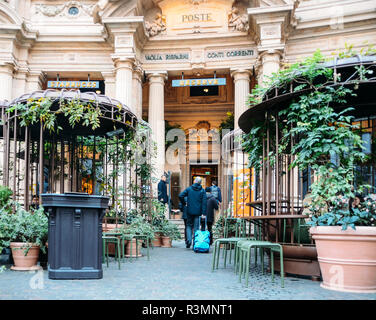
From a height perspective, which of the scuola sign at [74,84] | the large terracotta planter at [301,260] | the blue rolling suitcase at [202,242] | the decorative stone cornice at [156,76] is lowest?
the blue rolling suitcase at [202,242]

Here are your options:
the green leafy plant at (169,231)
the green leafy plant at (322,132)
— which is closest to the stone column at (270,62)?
the green leafy plant at (169,231)

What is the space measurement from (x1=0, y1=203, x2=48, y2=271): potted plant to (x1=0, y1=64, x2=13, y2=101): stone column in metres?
13.5

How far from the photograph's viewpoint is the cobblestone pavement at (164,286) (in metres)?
5.30

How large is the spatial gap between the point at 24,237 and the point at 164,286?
108 inches

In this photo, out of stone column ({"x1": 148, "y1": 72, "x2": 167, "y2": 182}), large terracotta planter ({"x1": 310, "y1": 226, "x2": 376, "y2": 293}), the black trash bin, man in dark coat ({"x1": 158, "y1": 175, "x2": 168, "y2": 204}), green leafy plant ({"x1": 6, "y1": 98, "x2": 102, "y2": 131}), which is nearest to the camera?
large terracotta planter ({"x1": 310, "y1": 226, "x2": 376, "y2": 293})

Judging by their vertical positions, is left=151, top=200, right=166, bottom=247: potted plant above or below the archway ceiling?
below

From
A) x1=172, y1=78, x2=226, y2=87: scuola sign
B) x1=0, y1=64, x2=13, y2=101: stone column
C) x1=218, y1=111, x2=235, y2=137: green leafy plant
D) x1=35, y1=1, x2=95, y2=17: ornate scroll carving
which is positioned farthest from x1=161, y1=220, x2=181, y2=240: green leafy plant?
x1=35, y1=1, x2=95, y2=17: ornate scroll carving

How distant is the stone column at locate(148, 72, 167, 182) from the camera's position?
19703mm

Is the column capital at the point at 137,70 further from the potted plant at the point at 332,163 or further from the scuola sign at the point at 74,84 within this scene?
the potted plant at the point at 332,163

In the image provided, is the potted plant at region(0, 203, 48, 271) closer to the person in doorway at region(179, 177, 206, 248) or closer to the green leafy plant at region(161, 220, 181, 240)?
the person in doorway at region(179, 177, 206, 248)

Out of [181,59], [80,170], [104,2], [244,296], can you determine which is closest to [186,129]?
[181,59]

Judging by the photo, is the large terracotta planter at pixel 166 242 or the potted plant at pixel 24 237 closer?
the potted plant at pixel 24 237

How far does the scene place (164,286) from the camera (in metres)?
6.09

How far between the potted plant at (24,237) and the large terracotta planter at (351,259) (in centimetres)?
441
